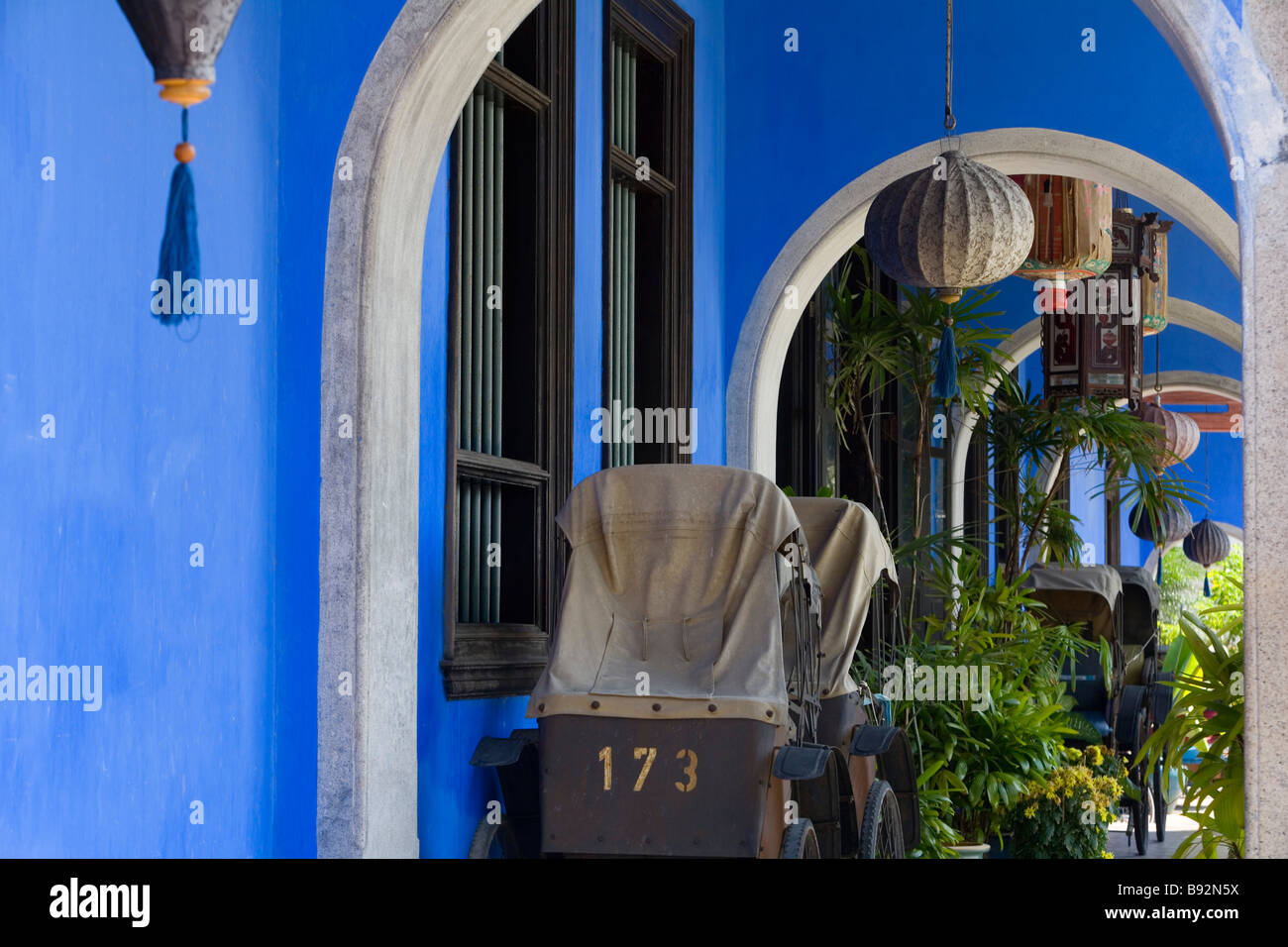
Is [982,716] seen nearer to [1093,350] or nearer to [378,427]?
[1093,350]

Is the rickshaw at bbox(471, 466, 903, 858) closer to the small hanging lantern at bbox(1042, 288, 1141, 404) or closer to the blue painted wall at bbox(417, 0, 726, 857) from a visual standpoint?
the blue painted wall at bbox(417, 0, 726, 857)

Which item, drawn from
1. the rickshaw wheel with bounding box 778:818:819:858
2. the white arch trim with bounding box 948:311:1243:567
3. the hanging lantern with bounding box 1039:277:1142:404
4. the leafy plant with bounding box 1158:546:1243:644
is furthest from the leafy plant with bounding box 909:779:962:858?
the leafy plant with bounding box 1158:546:1243:644

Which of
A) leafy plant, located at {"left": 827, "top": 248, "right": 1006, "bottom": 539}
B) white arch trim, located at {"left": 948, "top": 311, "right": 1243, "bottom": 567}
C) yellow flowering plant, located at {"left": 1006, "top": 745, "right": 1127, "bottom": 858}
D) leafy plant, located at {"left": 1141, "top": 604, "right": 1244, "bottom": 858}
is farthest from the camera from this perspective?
white arch trim, located at {"left": 948, "top": 311, "right": 1243, "bottom": 567}


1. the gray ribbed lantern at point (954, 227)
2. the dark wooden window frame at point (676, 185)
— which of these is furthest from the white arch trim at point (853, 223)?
the gray ribbed lantern at point (954, 227)

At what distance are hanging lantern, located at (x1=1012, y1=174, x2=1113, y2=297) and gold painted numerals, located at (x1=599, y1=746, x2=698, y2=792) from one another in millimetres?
6059

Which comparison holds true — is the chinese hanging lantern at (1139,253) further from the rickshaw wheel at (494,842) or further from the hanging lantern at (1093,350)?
the rickshaw wheel at (494,842)

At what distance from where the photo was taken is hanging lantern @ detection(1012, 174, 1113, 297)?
945cm

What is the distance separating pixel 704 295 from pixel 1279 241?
16.1ft

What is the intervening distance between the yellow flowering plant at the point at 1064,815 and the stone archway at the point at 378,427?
3.87 metres

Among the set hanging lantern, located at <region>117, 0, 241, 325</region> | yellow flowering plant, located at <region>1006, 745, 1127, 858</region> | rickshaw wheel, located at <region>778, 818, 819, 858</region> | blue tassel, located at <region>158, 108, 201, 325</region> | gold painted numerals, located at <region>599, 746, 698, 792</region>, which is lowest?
yellow flowering plant, located at <region>1006, 745, 1127, 858</region>

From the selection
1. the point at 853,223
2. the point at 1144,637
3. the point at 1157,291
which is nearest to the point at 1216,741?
the point at 853,223

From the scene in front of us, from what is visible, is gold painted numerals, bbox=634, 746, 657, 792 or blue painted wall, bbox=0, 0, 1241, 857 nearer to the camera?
blue painted wall, bbox=0, 0, 1241, 857

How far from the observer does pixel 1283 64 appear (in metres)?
3.30
